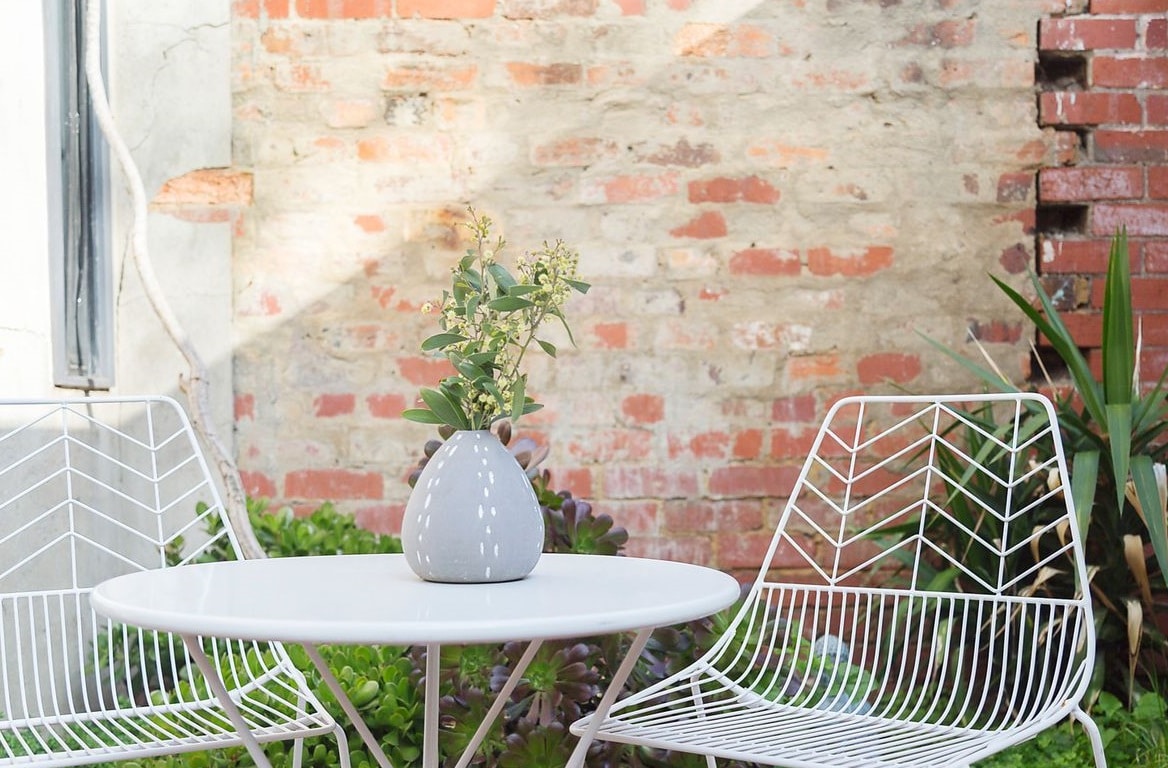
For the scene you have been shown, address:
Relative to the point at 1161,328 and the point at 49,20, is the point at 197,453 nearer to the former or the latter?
the point at 49,20

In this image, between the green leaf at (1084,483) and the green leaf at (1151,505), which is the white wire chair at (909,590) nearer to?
the green leaf at (1084,483)

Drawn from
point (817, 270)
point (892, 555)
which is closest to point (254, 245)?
point (817, 270)

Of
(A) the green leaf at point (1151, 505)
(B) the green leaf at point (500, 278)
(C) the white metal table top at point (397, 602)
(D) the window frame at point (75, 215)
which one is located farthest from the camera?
(D) the window frame at point (75, 215)

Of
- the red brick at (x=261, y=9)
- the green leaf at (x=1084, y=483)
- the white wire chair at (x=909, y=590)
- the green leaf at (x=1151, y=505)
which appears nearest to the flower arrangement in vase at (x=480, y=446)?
the white wire chair at (x=909, y=590)

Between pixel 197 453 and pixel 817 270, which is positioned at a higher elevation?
pixel 817 270

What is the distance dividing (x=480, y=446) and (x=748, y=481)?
1.84m

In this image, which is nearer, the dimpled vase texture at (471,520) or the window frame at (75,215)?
the dimpled vase texture at (471,520)

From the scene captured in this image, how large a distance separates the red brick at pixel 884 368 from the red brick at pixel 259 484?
1.59m

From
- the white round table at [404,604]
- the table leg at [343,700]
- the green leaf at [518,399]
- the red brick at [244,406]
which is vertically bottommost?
the table leg at [343,700]

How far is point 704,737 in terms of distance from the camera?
174 cm

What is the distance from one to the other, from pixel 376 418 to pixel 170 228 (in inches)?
29.1

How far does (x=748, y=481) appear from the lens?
3.31m

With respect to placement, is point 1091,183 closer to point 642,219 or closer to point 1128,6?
point 1128,6

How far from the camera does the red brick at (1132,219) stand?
131 inches
